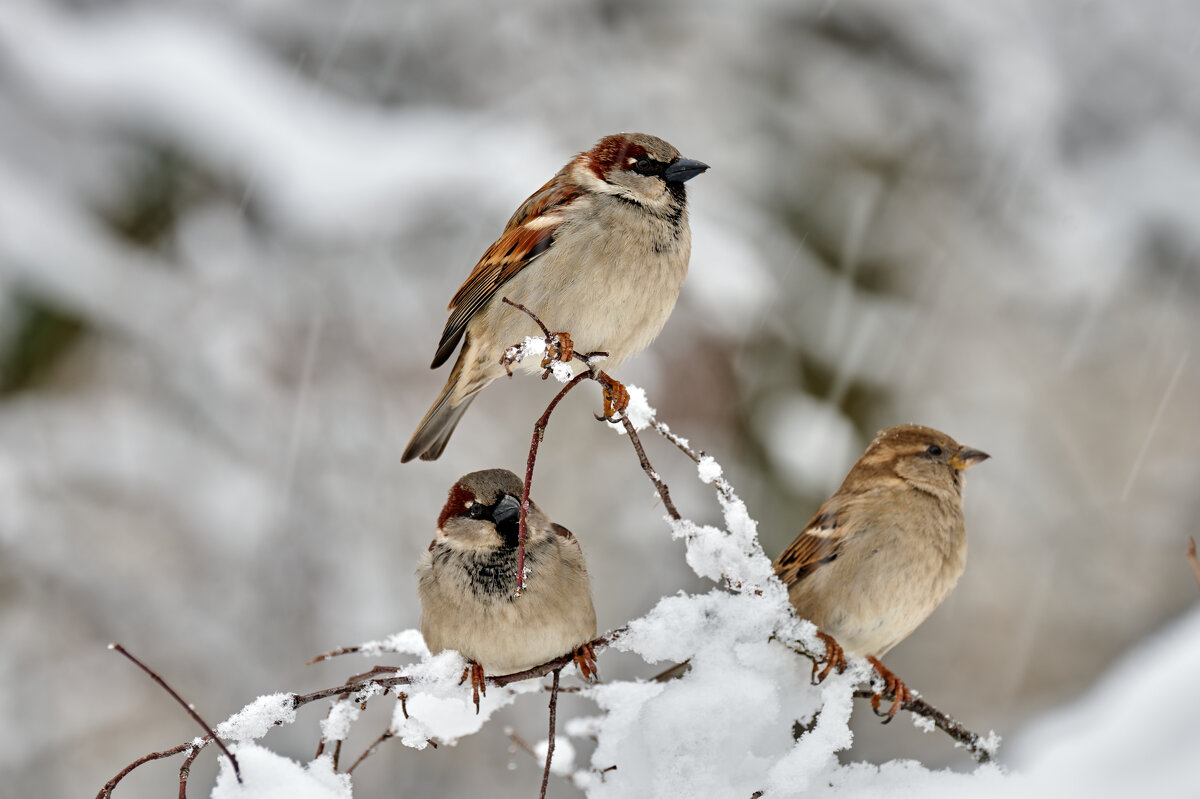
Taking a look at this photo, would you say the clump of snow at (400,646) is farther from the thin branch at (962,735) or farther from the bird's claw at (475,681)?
the thin branch at (962,735)

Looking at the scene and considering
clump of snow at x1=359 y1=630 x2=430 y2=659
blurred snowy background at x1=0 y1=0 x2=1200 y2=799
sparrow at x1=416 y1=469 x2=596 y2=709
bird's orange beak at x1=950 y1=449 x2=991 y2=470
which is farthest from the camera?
blurred snowy background at x1=0 y1=0 x2=1200 y2=799

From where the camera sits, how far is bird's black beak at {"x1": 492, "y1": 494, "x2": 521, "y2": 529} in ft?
7.64

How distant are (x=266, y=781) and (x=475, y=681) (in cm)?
61

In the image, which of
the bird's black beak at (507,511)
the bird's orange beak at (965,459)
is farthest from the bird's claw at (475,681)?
the bird's orange beak at (965,459)

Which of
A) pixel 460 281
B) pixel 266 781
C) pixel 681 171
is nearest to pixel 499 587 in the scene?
pixel 266 781

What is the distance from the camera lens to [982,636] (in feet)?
18.7

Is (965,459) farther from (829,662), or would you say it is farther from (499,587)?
(499,587)

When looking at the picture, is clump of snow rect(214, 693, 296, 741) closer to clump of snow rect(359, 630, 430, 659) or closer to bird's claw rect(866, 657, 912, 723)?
clump of snow rect(359, 630, 430, 659)

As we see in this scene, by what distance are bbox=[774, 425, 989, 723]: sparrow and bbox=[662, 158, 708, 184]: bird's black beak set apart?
995 millimetres

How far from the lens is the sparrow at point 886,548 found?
2514 millimetres

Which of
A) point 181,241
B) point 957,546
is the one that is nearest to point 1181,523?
point 957,546

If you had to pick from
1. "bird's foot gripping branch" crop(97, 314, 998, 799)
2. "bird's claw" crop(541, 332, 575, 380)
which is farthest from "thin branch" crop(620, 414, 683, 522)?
"bird's claw" crop(541, 332, 575, 380)

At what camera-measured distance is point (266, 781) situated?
148 cm

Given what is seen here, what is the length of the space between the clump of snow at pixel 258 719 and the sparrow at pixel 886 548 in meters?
1.44
